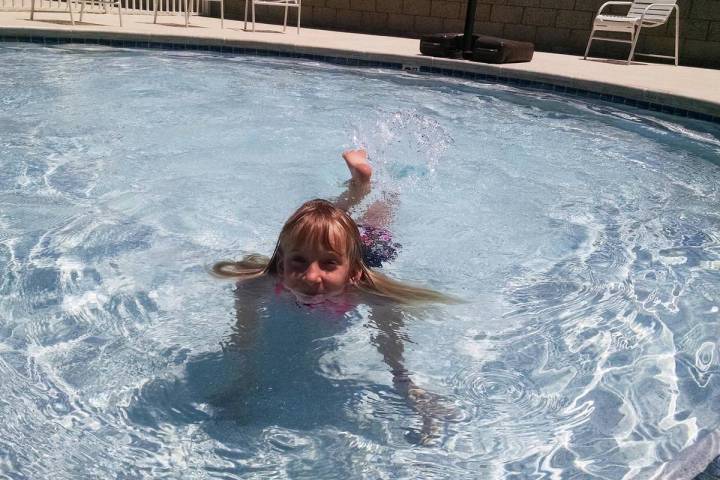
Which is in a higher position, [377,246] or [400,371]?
[377,246]

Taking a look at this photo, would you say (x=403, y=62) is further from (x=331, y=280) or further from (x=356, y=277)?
(x=331, y=280)

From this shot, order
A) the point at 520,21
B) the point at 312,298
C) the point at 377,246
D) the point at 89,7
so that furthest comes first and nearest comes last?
the point at 89,7 < the point at 520,21 < the point at 377,246 < the point at 312,298

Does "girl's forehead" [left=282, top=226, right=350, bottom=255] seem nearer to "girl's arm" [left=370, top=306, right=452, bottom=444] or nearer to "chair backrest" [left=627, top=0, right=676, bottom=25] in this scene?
"girl's arm" [left=370, top=306, right=452, bottom=444]

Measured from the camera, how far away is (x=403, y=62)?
381 inches

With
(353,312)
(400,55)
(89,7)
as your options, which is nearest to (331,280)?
(353,312)

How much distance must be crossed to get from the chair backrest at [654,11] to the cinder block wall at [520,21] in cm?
75

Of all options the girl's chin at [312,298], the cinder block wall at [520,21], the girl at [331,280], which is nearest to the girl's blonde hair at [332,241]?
the girl at [331,280]

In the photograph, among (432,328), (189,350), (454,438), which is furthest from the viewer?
(432,328)

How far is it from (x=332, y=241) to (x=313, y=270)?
11 centimetres

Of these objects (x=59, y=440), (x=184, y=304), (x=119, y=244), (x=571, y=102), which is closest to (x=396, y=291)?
(x=184, y=304)

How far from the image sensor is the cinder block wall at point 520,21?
1074 centimetres

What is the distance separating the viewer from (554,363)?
2.84 meters

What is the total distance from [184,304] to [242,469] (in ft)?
3.98

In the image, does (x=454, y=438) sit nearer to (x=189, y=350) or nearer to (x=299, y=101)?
(x=189, y=350)
